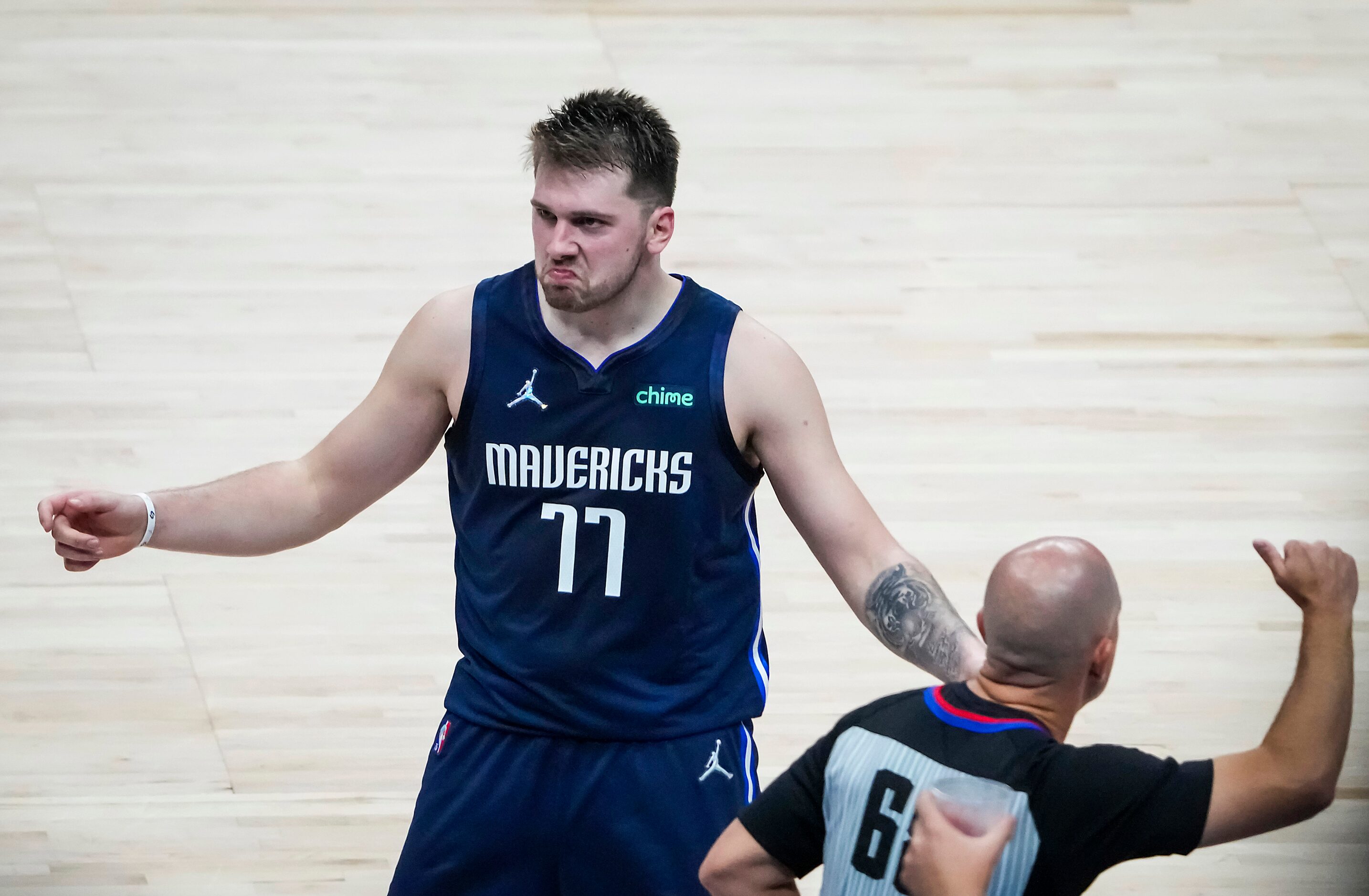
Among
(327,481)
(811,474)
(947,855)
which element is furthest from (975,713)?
(327,481)

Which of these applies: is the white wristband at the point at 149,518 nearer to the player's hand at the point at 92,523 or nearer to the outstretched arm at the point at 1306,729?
the player's hand at the point at 92,523

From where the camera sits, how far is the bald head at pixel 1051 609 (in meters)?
1.84

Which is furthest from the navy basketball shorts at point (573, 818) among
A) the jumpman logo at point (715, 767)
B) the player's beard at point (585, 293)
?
the player's beard at point (585, 293)

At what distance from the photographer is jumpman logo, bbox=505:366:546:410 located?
8.73 ft

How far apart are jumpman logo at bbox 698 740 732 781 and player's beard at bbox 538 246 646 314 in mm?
753

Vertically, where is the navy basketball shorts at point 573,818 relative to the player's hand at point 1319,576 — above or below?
below

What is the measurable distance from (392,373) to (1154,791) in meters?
1.47

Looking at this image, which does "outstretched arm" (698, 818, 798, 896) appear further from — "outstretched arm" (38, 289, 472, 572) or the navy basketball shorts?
"outstretched arm" (38, 289, 472, 572)

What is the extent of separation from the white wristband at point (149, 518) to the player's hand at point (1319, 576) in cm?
175

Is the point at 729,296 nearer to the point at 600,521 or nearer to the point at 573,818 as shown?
the point at 600,521

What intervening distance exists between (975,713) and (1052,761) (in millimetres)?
112

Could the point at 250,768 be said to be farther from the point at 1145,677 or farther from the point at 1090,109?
the point at 1090,109

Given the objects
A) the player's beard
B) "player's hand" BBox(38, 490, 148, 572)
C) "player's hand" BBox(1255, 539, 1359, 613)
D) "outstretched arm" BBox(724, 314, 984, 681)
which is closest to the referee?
"player's hand" BBox(1255, 539, 1359, 613)

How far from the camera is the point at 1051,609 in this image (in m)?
1.84
